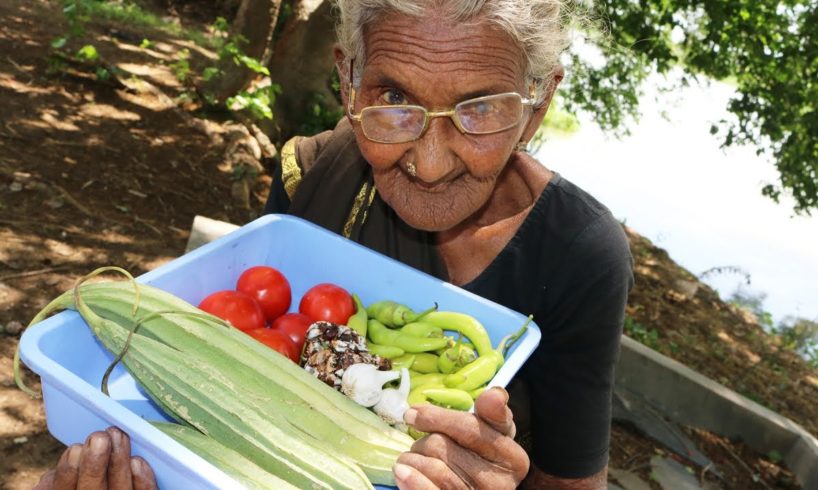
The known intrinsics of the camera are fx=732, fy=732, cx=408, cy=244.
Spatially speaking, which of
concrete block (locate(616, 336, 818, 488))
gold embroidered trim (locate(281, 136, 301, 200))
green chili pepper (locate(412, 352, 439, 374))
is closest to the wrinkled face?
green chili pepper (locate(412, 352, 439, 374))

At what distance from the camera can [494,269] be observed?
2316 mm

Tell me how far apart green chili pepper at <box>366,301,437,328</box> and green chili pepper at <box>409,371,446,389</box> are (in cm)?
17

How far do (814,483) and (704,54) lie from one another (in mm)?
3302

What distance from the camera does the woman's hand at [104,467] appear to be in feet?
4.50

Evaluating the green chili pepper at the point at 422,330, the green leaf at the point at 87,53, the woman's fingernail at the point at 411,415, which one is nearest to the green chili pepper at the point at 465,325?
the green chili pepper at the point at 422,330

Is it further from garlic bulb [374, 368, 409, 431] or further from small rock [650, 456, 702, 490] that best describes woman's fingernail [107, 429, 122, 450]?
small rock [650, 456, 702, 490]

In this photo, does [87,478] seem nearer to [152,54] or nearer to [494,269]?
[494,269]

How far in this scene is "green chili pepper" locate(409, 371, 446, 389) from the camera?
1972mm

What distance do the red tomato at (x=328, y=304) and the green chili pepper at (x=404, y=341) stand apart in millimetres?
111

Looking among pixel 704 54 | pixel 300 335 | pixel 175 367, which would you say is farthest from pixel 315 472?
pixel 704 54

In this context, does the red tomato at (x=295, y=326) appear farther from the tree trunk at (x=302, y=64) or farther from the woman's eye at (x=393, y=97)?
the tree trunk at (x=302, y=64)

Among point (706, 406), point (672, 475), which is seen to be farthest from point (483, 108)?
point (706, 406)

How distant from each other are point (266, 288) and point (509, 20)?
1041mm

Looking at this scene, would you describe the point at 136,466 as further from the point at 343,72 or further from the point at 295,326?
the point at 343,72
